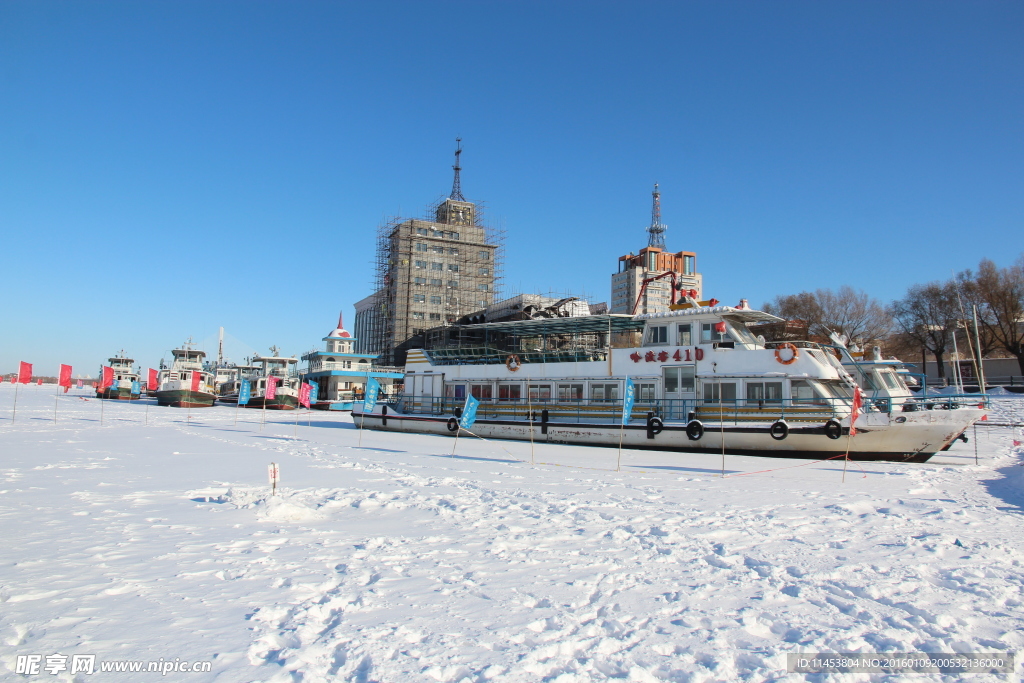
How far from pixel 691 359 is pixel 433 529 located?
15.5 meters

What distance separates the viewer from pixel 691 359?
2147 cm

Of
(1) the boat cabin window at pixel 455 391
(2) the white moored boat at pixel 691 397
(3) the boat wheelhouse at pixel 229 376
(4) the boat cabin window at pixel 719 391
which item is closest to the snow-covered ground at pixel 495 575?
(2) the white moored boat at pixel 691 397

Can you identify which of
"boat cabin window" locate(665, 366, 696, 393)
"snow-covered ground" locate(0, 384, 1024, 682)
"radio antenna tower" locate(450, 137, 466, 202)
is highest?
"radio antenna tower" locate(450, 137, 466, 202)

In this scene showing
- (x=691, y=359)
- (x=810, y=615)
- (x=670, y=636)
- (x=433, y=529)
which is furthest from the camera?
(x=691, y=359)

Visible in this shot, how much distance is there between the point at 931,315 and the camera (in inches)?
2168

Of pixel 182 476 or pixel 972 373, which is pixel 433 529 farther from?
pixel 972 373

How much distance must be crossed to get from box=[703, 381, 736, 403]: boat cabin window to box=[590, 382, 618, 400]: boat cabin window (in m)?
3.62

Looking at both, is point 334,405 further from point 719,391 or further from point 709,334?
point 719,391

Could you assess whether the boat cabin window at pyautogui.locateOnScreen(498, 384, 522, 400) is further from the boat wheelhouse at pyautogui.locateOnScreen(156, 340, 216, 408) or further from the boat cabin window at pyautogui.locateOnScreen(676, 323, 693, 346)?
the boat wheelhouse at pyautogui.locateOnScreen(156, 340, 216, 408)

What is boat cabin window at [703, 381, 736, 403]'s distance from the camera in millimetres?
20672

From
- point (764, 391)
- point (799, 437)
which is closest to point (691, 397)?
point (764, 391)

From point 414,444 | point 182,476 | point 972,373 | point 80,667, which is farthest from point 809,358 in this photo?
point 972,373

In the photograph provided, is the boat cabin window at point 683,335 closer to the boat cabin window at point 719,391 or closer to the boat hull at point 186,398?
the boat cabin window at point 719,391

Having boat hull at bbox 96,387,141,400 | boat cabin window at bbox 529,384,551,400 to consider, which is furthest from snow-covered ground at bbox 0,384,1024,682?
boat hull at bbox 96,387,141,400
